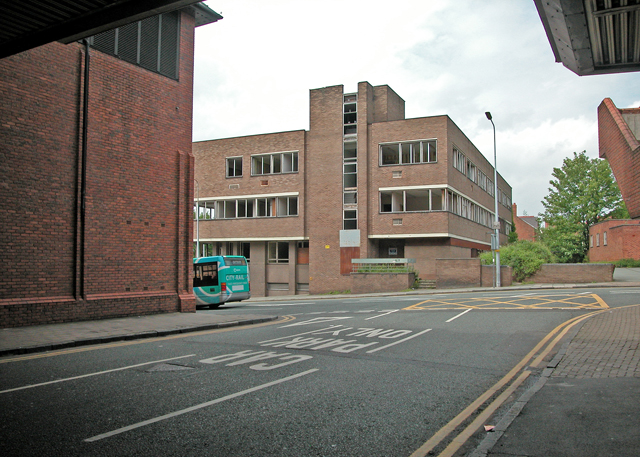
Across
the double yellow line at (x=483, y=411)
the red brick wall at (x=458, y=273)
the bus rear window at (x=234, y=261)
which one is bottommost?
the double yellow line at (x=483, y=411)

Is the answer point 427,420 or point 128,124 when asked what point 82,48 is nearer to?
point 128,124

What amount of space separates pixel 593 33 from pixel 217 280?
2197cm

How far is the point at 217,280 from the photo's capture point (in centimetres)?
2502

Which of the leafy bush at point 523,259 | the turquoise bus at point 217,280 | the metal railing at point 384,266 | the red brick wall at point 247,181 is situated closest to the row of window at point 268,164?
the red brick wall at point 247,181

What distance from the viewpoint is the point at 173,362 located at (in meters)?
8.77

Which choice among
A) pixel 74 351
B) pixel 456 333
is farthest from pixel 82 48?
pixel 456 333

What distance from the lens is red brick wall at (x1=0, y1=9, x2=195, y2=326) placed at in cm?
1316

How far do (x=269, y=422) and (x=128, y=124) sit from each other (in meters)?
13.2

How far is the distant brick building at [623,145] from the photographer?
24.8ft

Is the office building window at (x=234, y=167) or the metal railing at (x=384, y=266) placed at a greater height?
the office building window at (x=234, y=167)

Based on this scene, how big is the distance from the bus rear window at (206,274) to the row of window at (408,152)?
17458 millimetres

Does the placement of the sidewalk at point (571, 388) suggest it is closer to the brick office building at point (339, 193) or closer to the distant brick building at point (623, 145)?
the distant brick building at point (623, 145)

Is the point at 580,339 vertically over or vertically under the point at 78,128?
under

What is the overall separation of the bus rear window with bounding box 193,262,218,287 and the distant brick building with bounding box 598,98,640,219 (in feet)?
63.0
